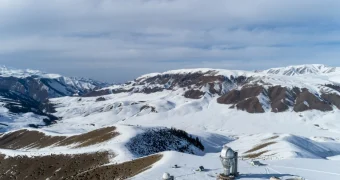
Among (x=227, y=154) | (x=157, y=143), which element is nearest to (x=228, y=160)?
(x=227, y=154)

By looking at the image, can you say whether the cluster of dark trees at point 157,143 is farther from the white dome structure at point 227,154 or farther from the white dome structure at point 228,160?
the white dome structure at point 227,154

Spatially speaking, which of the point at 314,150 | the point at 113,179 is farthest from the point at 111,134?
the point at 314,150

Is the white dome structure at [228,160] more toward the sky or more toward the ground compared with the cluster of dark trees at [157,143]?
more toward the sky

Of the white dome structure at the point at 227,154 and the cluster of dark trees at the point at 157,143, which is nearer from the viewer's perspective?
the white dome structure at the point at 227,154

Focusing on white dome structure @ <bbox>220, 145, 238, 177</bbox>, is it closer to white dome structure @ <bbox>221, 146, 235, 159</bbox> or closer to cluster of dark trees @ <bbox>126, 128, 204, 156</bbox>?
white dome structure @ <bbox>221, 146, 235, 159</bbox>

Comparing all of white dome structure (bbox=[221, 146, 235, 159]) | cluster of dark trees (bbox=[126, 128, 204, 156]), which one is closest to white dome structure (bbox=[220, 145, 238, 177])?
white dome structure (bbox=[221, 146, 235, 159])

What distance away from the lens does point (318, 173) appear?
50.0 m

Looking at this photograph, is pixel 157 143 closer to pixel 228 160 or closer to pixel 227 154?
pixel 228 160

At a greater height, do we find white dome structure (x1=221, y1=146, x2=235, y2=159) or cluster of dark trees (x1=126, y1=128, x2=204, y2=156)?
white dome structure (x1=221, y1=146, x2=235, y2=159)

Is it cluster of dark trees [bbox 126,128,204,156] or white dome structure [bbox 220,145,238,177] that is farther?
cluster of dark trees [bbox 126,128,204,156]

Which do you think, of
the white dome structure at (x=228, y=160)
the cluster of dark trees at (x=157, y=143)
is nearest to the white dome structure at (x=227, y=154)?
the white dome structure at (x=228, y=160)

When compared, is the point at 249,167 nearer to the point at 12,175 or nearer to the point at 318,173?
the point at 318,173

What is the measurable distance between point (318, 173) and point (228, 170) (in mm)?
16036

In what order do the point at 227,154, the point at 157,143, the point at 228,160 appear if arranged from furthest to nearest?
the point at 157,143, the point at 228,160, the point at 227,154
